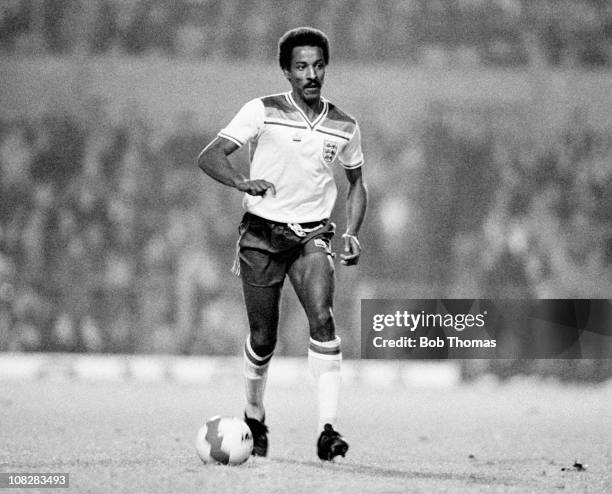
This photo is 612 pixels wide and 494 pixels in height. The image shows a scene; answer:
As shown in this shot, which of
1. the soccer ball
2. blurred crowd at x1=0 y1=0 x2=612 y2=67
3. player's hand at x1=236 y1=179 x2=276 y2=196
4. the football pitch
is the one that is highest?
blurred crowd at x1=0 y1=0 x2=612 y2=67

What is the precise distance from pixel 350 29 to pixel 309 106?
8212 mm

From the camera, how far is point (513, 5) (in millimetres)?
12562

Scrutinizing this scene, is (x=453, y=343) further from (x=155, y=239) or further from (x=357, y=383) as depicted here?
(x=155, y=239)

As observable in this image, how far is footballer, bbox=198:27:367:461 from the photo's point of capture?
4.78 metres

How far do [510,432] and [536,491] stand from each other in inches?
111

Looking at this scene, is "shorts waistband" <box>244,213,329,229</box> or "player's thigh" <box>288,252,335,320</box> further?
"shorts waistband" <box>244,213,329,229</box>

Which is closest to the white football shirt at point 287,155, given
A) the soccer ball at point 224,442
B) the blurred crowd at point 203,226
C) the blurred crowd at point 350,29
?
the soccer ball at point 224,442

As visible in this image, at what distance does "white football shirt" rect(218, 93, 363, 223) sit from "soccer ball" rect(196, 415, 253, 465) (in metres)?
1.03

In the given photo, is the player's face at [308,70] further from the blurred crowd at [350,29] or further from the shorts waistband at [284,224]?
the blurred crowd at [350,29]

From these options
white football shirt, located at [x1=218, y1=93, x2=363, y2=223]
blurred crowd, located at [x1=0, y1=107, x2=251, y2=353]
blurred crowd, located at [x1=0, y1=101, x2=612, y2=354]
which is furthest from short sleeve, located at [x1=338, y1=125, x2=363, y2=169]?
blurred crowd, located at [x1=0, y1=107, x2=251, y2=353]

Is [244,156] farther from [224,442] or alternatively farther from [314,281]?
[224,442]

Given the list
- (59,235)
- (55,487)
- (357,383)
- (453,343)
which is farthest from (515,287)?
(55,487)

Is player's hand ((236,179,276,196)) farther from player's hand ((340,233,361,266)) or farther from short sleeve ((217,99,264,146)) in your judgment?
player's hand ((340,233,361,266))

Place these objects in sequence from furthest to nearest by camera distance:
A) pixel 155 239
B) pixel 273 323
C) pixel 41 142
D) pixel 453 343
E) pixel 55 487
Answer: pixel 41 142
pixel 155 239
pixel 453 343
pixel 273 323
pixel 55 487
